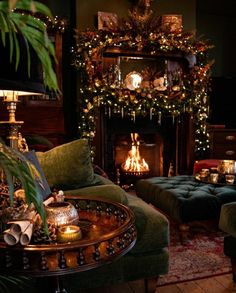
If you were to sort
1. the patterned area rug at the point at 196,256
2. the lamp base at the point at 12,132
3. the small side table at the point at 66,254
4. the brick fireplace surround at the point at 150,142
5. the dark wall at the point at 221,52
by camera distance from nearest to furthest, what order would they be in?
the small side table at the point at 66,254 < the lamp base at the point at 12,132 < the patterned area rug at the point at 196,256 < the brick fireplace surround at the point at 150,142 < the dark wall at the point at 221,52

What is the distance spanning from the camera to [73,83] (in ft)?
16.2

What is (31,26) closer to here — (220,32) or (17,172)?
(17,172)

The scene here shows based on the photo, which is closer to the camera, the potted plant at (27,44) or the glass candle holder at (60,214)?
the potted plant at (27,44)

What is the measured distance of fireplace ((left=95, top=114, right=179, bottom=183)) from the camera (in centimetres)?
495

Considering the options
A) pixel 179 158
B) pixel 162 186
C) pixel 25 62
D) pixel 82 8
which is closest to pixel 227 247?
pixel 162 186

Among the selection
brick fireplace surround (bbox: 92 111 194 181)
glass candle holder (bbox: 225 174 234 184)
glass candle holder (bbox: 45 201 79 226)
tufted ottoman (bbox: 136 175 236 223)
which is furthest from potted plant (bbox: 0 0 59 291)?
brick fireplace surround (bbox: 92 111 194 181)

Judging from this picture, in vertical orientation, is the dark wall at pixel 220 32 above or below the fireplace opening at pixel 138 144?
above

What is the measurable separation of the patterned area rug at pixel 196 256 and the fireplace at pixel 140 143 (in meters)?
2.10

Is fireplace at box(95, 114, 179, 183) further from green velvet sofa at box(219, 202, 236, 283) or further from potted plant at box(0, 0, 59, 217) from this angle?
potted plant at box(0, 0, 59, 217)

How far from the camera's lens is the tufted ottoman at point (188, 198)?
2557 mm

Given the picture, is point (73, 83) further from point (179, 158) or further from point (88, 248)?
point (88, 248)

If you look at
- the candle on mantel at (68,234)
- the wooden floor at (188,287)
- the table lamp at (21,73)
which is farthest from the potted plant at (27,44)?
the wooden floor at (188,287)

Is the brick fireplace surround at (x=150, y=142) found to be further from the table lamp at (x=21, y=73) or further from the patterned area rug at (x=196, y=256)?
the table lamp at (x=21, y=73)

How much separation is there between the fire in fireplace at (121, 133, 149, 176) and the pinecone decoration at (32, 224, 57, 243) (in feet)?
12.2
